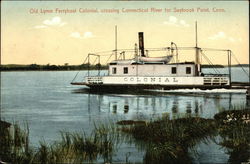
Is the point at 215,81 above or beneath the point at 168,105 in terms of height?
above

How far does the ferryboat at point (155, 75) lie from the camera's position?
31359mm

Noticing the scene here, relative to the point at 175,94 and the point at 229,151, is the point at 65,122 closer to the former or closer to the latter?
the point at 229,151

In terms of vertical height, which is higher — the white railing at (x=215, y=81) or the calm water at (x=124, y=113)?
the white railing at (x=215, y=81)

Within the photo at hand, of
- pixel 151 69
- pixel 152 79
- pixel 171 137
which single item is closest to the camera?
pixel 171 137

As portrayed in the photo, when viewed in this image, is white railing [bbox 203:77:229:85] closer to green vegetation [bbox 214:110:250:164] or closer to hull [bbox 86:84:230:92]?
hull [bbox 86:84:230:92]

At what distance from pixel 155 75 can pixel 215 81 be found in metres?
5.69

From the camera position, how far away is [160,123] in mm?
Answer: 13438

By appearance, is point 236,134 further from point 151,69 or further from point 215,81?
point 151,69

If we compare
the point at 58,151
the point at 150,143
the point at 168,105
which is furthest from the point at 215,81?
the point at 58,151

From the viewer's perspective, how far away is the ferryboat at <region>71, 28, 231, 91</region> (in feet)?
103

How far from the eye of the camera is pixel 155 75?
33062 millimetres

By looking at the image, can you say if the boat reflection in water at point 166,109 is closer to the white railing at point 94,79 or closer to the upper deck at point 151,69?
the white railing at point 94,79

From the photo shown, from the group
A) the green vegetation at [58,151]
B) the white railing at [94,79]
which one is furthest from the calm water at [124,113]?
the white railing at [94,79]

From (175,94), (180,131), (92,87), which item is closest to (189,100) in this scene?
(175,94)
